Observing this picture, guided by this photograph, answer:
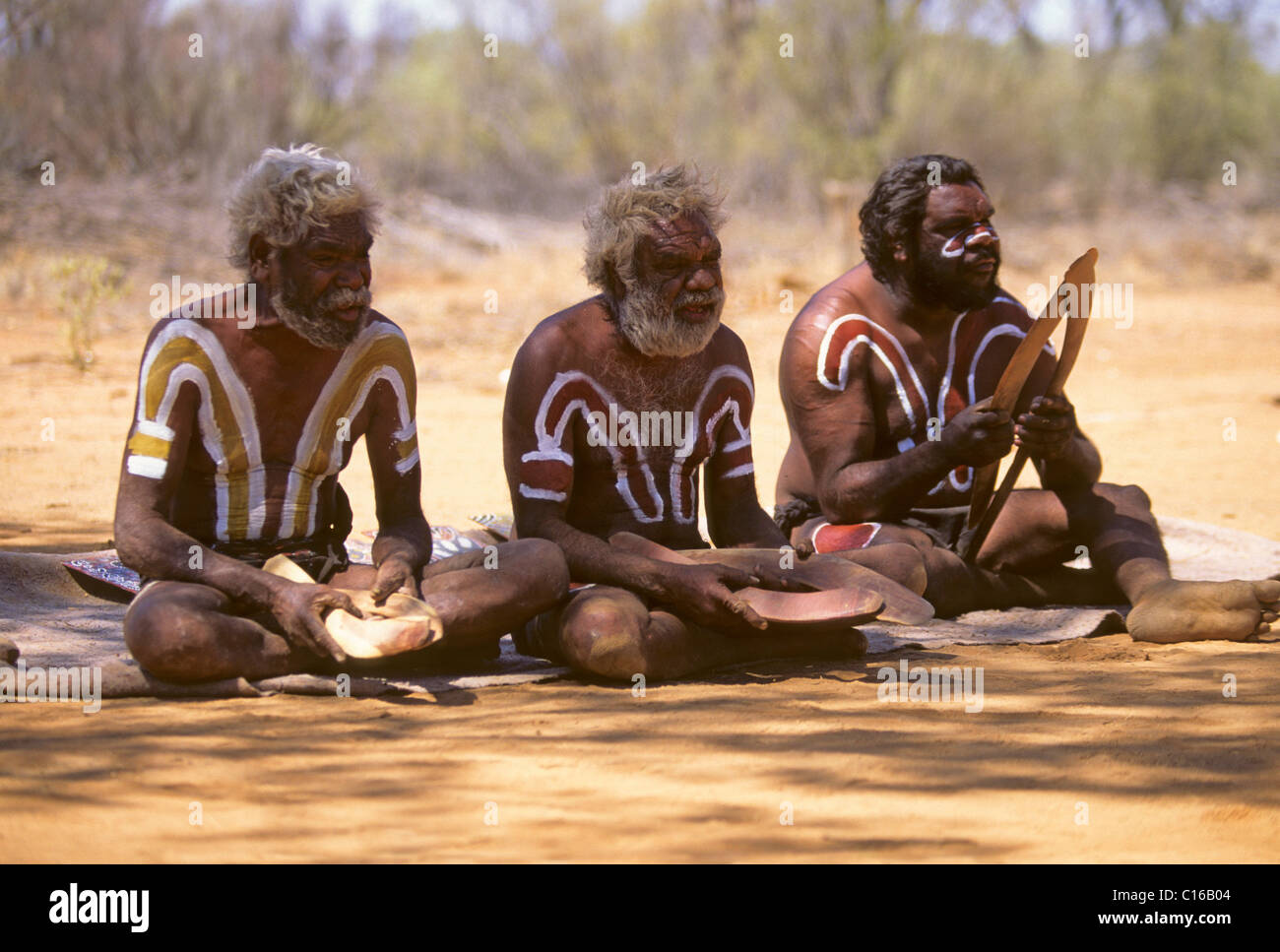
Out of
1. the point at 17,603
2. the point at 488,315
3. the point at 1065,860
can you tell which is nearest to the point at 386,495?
the point at 17,603

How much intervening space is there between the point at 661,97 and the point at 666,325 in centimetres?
2023

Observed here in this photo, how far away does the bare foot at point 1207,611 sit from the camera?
4781 mm

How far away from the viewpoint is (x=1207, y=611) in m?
4.83

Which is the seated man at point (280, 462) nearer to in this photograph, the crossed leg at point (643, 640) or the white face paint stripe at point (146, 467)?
the white face paint stripe at point (146, 467)

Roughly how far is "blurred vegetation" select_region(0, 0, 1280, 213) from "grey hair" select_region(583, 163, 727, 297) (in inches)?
584

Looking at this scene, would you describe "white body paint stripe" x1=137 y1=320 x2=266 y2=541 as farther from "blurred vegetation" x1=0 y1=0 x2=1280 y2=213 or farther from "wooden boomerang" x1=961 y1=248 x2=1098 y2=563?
"blurred vegetation" x1=0 y1=0 x2=1280 y2=213

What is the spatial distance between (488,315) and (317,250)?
34.0 ft

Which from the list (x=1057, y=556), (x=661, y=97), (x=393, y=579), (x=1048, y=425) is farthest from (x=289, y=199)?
(x=661, y=97)

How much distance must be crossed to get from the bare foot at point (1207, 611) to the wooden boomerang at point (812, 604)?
109 cm

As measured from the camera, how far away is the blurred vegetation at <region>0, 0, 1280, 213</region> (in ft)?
64.5

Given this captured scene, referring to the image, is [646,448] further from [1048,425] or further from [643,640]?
[1048,425]

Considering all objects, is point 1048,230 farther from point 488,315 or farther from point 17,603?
point 17,603

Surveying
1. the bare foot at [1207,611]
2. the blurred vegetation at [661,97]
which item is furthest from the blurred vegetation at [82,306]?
the bare foot at [1207,611]

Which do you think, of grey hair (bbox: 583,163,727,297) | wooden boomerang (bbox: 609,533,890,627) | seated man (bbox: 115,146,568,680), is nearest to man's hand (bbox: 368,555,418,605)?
seated man (bbox: 115,146,568,680)
